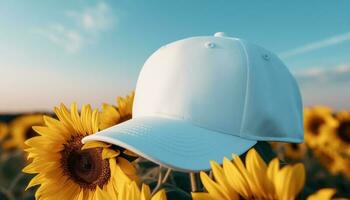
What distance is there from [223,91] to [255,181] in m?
1.16

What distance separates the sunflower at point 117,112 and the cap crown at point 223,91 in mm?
154

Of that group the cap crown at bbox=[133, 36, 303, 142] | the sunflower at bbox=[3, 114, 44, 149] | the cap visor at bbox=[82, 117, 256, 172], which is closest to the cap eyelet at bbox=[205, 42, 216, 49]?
the cap crown at bbox=[133, 36, 303, 142]

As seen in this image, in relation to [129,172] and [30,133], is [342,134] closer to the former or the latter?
[30,133]

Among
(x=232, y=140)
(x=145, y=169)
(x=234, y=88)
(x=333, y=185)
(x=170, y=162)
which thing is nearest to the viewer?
(x=170, y=162)

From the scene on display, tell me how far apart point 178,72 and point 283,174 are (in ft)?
4.54

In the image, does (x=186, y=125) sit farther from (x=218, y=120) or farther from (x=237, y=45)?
(x=237, y=45)

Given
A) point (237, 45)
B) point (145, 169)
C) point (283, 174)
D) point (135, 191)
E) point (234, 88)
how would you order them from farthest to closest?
point (145, 169) → point (237, 45) → point (234, 88) → point (135, 191) → point (283, 174)

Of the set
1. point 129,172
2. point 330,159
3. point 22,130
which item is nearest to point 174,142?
point 129,172

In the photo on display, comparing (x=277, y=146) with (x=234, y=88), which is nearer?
(x=234, y=88)

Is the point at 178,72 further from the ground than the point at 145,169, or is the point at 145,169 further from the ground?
the point at 178,72

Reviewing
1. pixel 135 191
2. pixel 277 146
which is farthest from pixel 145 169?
pixel 277 146

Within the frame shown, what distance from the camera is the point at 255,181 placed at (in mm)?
1178

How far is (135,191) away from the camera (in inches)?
52.9

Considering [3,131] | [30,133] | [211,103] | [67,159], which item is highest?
[211,103]
